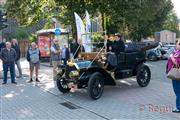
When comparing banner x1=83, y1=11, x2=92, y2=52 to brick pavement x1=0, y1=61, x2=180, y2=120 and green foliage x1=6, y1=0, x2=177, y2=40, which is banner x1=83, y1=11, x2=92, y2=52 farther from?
green foliage x1=6, y1=0, x2=177, y2=40

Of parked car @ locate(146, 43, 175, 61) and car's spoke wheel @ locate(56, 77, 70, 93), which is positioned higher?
parked car @ locate(146, 43, 175, 61)

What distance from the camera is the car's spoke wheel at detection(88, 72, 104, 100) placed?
35.7 ft

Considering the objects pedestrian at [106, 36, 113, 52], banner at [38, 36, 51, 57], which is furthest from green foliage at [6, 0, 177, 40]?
pedestrian at [106, 36, 113, 52]

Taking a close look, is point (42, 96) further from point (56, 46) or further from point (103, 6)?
point (103, 6)

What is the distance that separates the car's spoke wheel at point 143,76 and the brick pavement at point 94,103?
0.67 feet

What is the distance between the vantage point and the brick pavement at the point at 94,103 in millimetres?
9059

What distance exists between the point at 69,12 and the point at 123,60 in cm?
917

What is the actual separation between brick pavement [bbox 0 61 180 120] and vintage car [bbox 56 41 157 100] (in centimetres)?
35

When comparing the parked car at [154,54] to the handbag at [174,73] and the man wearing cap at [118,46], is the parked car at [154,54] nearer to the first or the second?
the man wearing cap at [118,46]

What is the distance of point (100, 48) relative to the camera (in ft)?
40.8

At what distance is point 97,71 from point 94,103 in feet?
4.11

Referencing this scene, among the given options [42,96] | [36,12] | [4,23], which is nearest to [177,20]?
[36,12]

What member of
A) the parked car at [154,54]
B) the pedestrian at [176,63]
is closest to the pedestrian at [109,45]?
the pedestrian at [176,63]

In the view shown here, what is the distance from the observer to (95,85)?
1112cm
